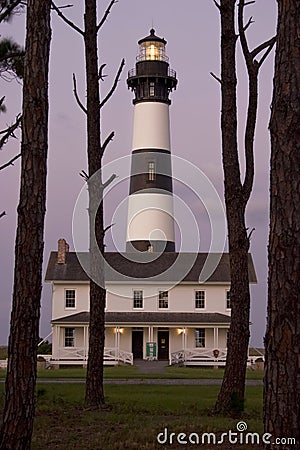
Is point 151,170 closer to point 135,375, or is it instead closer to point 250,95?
point 135,375

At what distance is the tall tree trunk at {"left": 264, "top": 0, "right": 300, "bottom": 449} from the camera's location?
4.86m

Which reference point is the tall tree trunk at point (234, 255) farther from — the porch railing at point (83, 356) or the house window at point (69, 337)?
the house window at point (69, 337)

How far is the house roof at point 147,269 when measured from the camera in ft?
155

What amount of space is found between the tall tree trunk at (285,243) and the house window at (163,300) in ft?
138

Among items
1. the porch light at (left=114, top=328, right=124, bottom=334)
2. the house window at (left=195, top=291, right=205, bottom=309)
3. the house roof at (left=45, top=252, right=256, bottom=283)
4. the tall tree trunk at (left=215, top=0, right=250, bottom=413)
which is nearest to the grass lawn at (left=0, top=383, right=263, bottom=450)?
the tall tree trunk at (left=215, top=0, right=250, bottom=413)

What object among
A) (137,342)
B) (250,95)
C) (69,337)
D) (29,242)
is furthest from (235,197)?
(69,337)

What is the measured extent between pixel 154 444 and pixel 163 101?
40345 mm

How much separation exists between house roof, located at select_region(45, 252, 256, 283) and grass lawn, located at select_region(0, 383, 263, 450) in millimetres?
31084

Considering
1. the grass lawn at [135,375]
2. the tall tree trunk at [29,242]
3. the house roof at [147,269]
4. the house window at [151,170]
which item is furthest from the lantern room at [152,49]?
the tall tree trunk at [29,242]

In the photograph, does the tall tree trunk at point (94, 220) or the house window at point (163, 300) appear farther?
the house window at point (163, 300)

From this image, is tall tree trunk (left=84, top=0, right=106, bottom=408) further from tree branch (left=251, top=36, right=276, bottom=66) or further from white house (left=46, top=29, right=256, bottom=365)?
white house (left=46, top=29, right=256, bottom=365)

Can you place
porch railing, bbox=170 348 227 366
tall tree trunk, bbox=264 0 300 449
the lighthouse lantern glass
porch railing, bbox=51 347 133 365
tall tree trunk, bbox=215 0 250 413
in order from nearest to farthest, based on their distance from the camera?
tall tree trunk, bbox=264 0 300 449, tall tree trunk, bbox=215 0 250 413, porch railing, bbox=51 347 133 365, porch railing, bbox=170 348 227 366, the lighthouse lantern glass

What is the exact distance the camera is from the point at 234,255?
12.1m

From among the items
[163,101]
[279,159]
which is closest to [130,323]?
[163,101]
